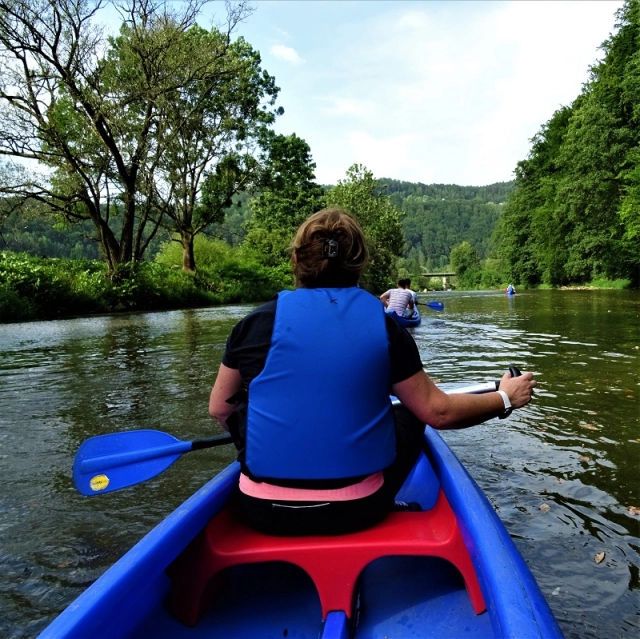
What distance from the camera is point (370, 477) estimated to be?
75.8 inches

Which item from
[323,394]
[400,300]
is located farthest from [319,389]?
[400,300]

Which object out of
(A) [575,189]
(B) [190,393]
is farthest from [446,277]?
(B) [190,393]

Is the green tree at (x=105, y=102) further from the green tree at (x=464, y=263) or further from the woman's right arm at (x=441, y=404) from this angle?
the green tree at (x=464, y=263)

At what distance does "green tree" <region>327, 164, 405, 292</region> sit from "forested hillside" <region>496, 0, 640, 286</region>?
524 inches

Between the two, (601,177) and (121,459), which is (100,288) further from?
(601,177)

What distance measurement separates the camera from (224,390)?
2098 mm

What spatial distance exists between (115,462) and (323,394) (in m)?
1.40

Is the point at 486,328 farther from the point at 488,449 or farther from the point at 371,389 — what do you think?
the point at 371,389

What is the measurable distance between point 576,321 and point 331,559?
1311 cm

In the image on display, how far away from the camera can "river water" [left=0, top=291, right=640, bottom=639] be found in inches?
96.0

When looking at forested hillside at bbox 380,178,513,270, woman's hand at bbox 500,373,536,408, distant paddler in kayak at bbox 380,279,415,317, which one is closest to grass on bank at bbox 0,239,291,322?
distant paddler in kayak at bbox 380,279,415,317

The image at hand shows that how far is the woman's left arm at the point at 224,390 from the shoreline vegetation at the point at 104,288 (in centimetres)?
1705

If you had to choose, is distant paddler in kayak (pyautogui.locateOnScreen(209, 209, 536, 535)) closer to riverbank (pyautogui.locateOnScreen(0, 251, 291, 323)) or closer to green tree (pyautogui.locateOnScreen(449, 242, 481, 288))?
riverbank (pyautogui.locateOnScreen(0, 251, 291, 323))

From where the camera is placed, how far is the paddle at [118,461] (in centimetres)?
265
